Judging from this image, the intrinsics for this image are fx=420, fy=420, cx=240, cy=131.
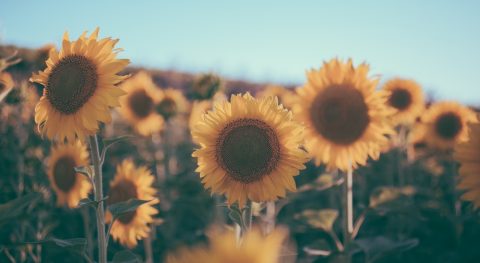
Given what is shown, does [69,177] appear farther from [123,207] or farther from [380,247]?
[380,247]

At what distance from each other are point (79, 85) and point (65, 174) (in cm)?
160

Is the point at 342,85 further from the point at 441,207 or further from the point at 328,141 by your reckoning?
the point at 441,207

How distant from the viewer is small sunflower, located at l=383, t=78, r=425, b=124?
563cm

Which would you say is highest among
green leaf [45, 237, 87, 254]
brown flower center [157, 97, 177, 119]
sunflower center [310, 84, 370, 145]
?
brown flower center [157, 97, 177, 119]

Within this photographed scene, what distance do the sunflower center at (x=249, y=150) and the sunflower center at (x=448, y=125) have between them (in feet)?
13.0

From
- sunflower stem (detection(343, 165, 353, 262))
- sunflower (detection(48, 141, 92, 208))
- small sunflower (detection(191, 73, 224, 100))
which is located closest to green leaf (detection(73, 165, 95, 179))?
sunflower (detection(48, 141, 92, 208))

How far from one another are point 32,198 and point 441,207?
13.0 ft

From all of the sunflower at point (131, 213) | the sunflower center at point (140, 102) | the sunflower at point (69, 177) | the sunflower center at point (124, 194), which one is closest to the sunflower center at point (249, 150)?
the sunflower at point (131, 213)

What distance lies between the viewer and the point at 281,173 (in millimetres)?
2432

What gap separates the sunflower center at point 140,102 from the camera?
5.98 meters

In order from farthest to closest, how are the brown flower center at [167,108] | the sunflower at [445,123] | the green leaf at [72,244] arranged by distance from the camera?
the brown flower center at [167,108] < the sunflower at [445,123] < the green leaf at [72,244]

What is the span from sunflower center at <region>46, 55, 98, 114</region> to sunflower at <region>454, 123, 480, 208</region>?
2.28m

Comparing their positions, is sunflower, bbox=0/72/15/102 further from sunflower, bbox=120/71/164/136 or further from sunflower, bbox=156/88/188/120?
sunflower, bbox=156/88/188/120

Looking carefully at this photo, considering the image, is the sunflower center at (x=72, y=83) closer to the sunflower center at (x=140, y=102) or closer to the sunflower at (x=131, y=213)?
the sunflower at (x=131, y=213)
